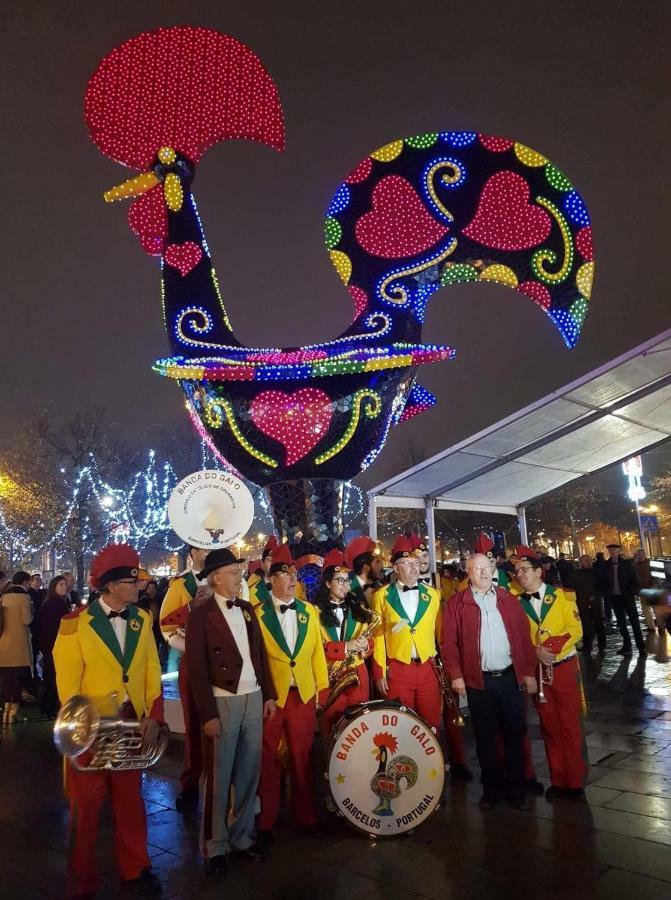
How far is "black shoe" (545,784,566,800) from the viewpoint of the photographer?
4.95 m

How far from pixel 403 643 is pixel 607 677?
5.68m

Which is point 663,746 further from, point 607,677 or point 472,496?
point 472,496

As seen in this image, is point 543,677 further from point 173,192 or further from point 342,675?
point 173,192

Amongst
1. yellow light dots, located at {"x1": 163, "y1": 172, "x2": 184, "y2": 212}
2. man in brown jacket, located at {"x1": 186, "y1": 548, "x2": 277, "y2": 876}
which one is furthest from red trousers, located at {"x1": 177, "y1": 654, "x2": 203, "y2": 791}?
yellow light dots, located at {"x1": 163, "y1": 172, "x2": 184, "y2": 212}

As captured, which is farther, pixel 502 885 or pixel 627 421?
pixel 627 421

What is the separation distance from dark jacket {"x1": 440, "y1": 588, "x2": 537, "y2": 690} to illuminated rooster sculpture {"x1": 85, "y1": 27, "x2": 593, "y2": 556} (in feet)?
15.9

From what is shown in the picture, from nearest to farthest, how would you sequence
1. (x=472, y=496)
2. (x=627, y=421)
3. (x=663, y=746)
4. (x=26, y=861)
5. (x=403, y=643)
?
(x=26, y=861) < (x=403, y=643) < (x=663, y=746) < (x=627, y=421) < (x=472, y=496)

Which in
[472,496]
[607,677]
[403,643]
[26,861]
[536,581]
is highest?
[472,496]

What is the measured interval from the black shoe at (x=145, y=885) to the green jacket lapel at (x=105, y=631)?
119 cm

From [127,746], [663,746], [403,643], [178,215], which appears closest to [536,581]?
[403,643]

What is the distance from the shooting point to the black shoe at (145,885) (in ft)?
12.5

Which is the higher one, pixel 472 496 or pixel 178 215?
pixel 178 215

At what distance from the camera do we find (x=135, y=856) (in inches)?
154

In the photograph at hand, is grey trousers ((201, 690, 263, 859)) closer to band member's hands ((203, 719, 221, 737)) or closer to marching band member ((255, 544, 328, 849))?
band member's hands ((203, 719, 221, 737))
